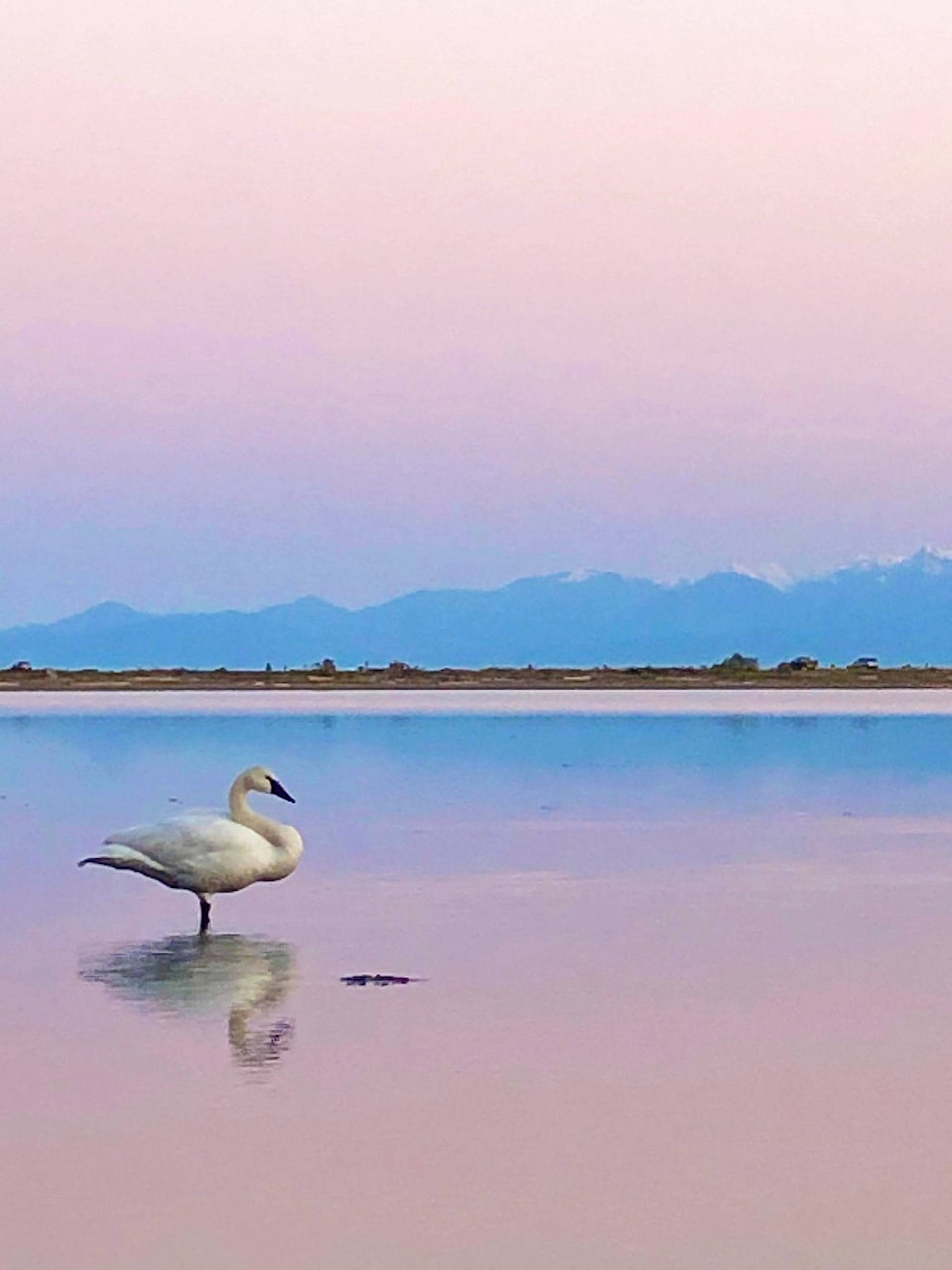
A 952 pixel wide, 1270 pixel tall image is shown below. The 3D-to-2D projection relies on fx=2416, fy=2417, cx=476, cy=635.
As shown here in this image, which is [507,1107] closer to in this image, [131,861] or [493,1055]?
[493,1055]

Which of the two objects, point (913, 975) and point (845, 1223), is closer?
point (845, 1223)

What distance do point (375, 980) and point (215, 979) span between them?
80 cm

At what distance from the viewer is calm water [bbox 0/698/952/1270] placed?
7.26m

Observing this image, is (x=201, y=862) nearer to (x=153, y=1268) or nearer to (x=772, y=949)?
(x=772, y=949)

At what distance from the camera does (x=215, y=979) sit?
11922 millimetres

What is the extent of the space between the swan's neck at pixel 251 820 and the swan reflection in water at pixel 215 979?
94cm

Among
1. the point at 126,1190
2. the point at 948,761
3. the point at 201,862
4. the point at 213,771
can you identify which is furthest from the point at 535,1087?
the point at 948,761

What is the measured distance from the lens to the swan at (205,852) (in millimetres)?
14367

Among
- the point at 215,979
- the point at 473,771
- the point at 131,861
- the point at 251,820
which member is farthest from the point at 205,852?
the point at 473,771

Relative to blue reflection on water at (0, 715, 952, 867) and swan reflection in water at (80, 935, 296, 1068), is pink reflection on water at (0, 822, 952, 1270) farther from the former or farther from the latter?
blue reflection on water at (0, 715, 952, 867)

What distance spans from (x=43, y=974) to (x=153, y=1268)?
A: 5452 millimetres

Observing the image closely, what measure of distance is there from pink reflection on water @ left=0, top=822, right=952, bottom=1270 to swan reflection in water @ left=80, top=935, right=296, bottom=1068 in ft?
0.25

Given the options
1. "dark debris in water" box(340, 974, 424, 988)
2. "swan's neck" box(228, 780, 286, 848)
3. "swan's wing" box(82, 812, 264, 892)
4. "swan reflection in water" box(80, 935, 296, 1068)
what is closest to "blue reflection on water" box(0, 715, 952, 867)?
"swan's neck" box(228, 780, 286, 848)

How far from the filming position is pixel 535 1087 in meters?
9.16
